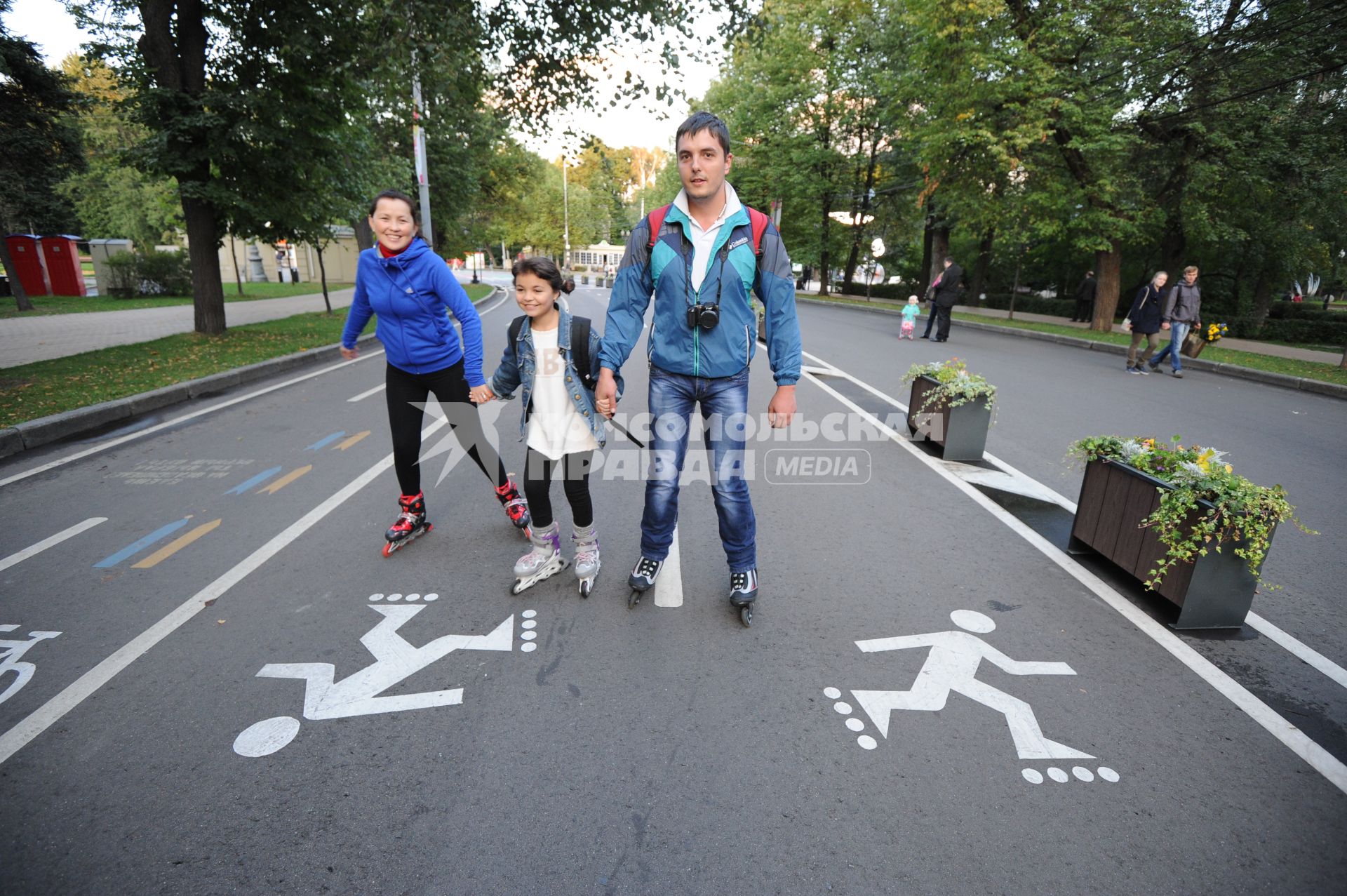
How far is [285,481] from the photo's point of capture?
5.61 metres

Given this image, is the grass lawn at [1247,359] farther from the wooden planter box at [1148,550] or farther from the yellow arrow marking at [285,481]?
the yellow arrow marking at [285,481]

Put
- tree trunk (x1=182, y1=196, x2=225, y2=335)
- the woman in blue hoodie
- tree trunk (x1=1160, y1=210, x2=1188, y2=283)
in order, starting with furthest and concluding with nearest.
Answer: tree trunk (x1=1160, y1=210, x2=1188, y2=283)
tree trunk (x1=182, y1=196, x2=225, y2=335)
the woman in blue hoodie

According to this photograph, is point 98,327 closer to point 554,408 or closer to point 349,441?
point 349,441

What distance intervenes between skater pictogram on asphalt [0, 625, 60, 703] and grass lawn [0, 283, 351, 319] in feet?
65.3

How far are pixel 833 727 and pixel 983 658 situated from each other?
97cm

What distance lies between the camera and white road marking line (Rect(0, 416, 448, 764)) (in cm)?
262

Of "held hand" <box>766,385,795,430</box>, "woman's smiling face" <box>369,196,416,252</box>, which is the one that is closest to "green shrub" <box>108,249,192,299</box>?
"woman's smiling face" <box>369,196,416,252</box>

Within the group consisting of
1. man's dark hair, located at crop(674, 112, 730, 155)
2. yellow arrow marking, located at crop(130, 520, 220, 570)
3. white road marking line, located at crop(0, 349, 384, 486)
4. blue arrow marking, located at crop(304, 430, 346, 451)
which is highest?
man's dark hair, located at crop(674, 112, 730, 155)

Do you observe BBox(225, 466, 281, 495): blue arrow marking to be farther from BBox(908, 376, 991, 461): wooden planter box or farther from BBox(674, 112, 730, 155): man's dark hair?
BBox(908, 376, 991, 461): wooden planter box

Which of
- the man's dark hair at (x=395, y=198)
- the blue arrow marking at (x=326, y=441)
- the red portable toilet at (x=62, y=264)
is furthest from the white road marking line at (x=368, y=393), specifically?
the red portable toilet at (x=62, y=264)

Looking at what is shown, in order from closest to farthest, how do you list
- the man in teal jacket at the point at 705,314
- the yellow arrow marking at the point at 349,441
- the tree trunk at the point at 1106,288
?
1. the man in teal jacket at the point at 705,314
2. the yellow arrow marking at the point at 349,441
3. the tree trunk at the point at 1106,288

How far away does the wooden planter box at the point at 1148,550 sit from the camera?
345cm

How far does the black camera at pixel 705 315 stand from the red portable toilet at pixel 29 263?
30436 millimetres

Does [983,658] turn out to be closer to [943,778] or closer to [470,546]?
[943,778]
